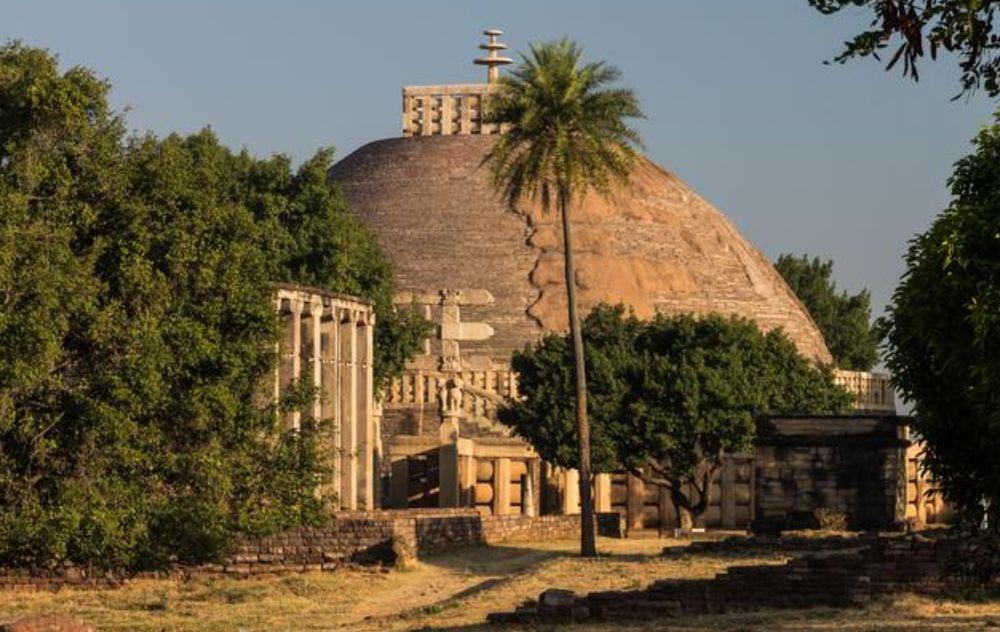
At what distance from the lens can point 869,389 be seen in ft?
326

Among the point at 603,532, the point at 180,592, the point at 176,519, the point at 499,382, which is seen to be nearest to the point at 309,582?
the point at 180,592

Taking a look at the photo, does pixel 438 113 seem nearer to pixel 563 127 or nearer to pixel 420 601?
pixel 563 127

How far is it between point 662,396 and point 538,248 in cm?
4376

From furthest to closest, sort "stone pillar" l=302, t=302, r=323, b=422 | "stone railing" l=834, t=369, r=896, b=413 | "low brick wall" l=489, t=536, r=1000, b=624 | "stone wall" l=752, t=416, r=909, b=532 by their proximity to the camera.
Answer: "stone railing" l=834, t=369, r=896, b=413 < "stone pillar" l=302, t=302, r=323, b=422 < "stone wall" l=752, t=416, r=909, b=532 < "low brick wall" l=489, t=536, r=1000, b=624

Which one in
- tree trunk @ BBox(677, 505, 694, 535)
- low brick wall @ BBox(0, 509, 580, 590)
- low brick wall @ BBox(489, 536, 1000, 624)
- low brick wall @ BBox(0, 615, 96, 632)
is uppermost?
tree trunk @ BBox(677, 505, 694, 535)

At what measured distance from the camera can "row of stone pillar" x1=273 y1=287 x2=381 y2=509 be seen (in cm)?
5344

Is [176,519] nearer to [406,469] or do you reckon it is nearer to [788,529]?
[788,529]

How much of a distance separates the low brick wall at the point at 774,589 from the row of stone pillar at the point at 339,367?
639 inches

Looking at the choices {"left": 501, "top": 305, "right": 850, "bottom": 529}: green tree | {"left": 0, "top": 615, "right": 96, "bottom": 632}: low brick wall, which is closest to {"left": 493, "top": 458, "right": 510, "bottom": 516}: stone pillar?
{"left": 501, "top": 305, "right": 850, "bottom": 529}: green tree

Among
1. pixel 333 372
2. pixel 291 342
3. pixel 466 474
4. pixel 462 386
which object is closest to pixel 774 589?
pixel 291 342

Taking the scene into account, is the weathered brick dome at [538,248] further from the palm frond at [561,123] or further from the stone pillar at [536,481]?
the palm frond at [561,123]

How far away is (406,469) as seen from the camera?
78.6 meters

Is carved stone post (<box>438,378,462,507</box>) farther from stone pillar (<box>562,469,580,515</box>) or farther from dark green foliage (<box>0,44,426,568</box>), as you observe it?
dark green foliage (<box>0,44,426,568</box>)

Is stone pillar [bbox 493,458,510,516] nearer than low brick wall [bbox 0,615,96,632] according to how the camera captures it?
No
